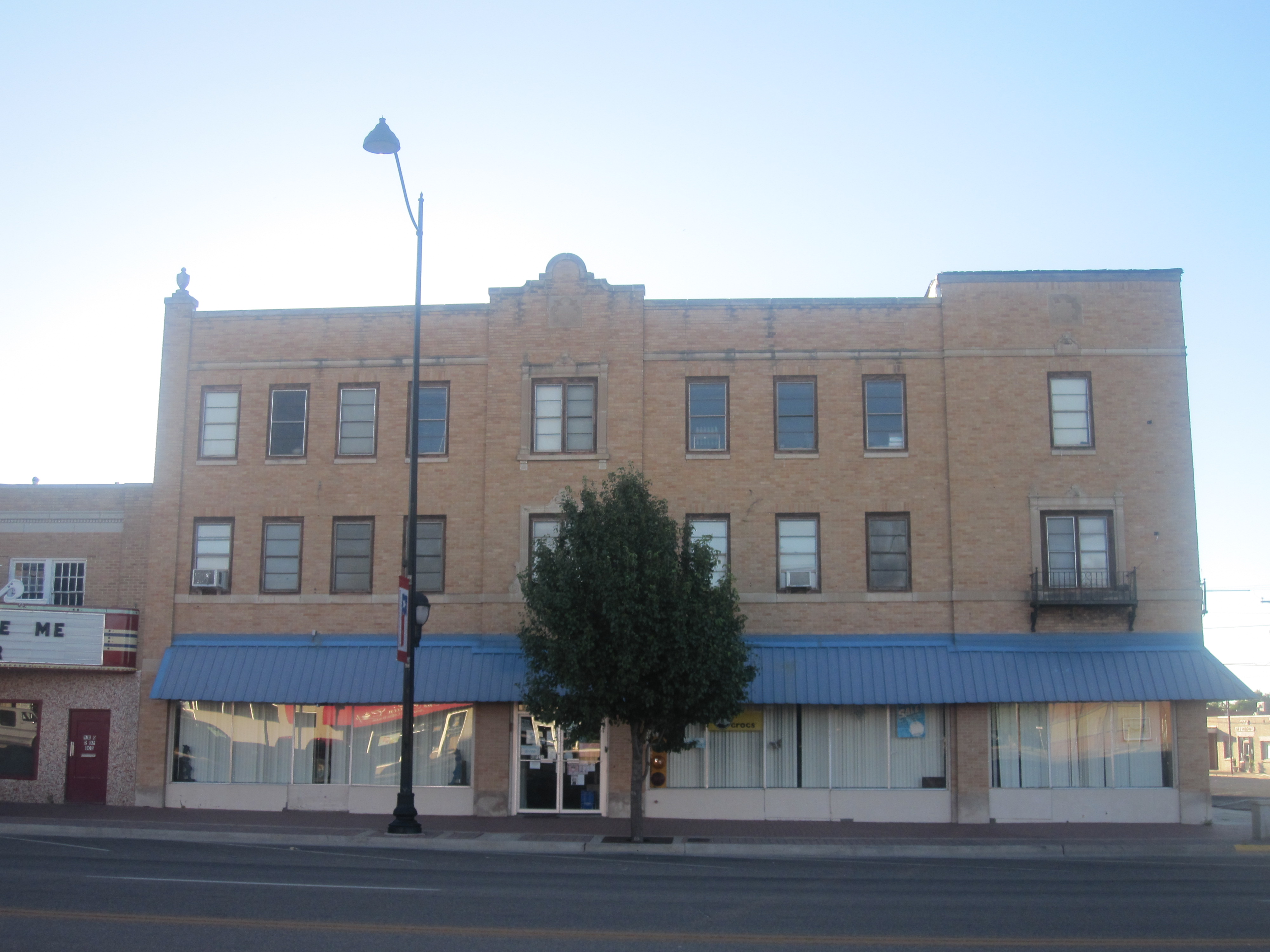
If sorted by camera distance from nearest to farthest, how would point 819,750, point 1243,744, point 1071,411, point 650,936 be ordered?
point 650,936
point 819,750
point 1071,411
point 1243,744

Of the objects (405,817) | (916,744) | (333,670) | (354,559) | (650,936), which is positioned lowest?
(405,817)

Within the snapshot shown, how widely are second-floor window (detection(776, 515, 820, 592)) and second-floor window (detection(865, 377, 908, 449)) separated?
2.07 meters

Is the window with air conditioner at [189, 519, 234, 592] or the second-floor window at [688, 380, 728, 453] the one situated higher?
the second-floor window at [688, 380, 728, 453]

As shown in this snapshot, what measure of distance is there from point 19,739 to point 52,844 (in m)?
7.55

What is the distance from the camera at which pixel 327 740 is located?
24484 millimetres

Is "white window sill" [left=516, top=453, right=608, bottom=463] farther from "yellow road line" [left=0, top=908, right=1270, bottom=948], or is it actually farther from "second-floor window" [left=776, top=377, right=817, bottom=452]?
"yellow road line" [left=0, top=908, right=1270, bottom=948]

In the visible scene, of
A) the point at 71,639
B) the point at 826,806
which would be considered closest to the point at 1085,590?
the point at 826,806

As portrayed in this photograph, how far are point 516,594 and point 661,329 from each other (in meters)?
6.32

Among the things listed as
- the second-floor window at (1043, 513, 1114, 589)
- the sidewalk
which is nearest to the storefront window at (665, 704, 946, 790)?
the sidewalk

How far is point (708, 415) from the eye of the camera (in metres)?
24.8

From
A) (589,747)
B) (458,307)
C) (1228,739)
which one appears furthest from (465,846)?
(1228,739)

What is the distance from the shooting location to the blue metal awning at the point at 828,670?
74.8 ft

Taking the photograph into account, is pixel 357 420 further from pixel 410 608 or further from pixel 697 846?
pixel 697 846

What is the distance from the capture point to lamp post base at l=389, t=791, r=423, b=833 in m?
20.5
